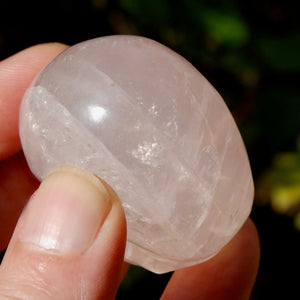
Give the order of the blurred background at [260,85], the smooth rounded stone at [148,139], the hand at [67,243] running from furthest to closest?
the blurred background at [260,85], the smooth rounded stone at [148,139], the hand at [67,243]

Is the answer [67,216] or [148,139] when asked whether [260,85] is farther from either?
[67,216]

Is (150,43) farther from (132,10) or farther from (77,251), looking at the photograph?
(132,10)

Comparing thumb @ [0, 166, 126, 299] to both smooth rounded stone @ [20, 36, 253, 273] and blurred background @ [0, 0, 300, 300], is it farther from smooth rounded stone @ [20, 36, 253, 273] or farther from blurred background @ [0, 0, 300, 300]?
blurred background @ [0, 0, 300, 300]

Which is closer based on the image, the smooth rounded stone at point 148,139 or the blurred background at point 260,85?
the smooth rounded stone at point 148,139

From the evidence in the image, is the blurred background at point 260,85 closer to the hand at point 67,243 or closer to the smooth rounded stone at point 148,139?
the smooth rounded stone at point 148,139

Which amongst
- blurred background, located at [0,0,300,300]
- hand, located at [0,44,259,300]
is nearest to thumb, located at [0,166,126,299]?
hand, located at [0,44,259,300]

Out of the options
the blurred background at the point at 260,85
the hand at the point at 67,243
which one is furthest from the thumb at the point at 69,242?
the blurred background at the point at 260,85
